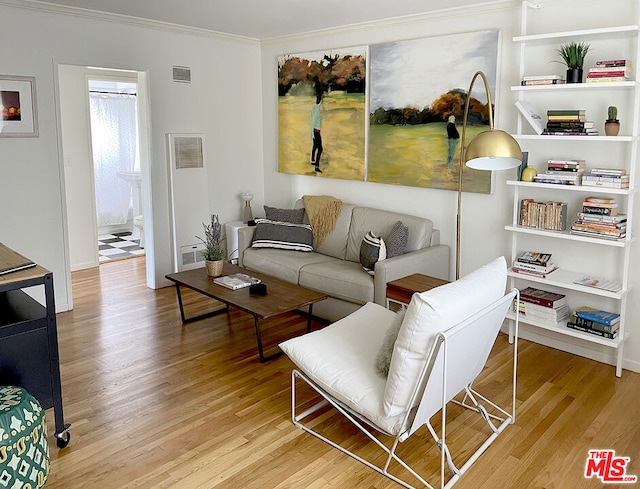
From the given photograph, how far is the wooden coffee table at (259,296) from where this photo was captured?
3721mm

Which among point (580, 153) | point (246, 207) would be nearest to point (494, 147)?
point (580, 153)

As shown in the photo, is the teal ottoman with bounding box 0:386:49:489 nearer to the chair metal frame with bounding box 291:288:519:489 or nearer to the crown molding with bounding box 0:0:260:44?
the chair metal frame with bounding box 291:288:519:489

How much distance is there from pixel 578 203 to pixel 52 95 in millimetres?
4028

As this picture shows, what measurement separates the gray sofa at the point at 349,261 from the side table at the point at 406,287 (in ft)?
0.27

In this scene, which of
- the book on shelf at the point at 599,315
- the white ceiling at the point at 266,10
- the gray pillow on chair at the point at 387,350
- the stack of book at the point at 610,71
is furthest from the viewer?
the white ceiling at the point at 266,10

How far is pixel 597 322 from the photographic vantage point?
12.0 feet

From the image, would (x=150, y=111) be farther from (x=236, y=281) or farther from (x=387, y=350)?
(x=387, y=350)

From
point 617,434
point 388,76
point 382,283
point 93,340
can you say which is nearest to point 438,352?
point 617,434

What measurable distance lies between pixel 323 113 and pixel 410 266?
6.60 feet

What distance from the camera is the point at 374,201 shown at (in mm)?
5223

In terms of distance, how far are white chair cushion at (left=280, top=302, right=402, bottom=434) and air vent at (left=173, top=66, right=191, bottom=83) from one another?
Result: 325 cm

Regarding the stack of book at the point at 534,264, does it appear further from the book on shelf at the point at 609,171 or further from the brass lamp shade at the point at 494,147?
the brass lamp shade at the point at 494,147

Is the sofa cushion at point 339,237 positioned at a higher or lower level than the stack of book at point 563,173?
lower

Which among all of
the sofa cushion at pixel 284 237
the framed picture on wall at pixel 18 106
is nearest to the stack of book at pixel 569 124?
the sofa cushion at pixel 284 237
